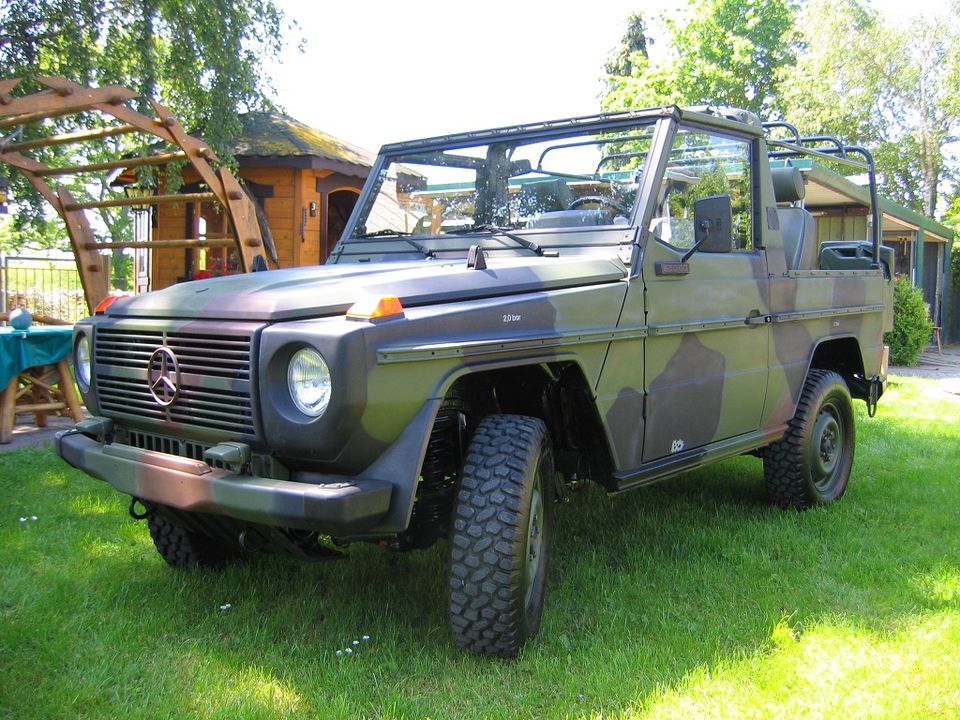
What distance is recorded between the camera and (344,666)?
10.1 feet

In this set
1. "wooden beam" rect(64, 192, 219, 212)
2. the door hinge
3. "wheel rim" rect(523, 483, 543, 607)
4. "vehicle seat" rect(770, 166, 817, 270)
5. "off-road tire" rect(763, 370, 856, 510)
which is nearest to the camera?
"wheel rim" rect(523, 483, 543, 607)

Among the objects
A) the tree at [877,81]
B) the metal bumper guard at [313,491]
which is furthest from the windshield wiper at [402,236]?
the tree at [877,81]

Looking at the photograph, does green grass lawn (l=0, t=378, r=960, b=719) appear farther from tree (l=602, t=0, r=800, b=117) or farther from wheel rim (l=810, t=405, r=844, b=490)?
tree (l=602, t=0, r=800, b=117)

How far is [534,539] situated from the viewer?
3350mm

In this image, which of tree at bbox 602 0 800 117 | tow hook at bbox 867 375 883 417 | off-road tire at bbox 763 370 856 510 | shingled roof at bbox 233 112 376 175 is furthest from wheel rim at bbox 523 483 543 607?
tree at bbox 602 0 800 117

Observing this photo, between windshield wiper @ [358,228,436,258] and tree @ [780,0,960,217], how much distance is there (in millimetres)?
27999

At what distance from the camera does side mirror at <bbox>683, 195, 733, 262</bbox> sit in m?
3.87

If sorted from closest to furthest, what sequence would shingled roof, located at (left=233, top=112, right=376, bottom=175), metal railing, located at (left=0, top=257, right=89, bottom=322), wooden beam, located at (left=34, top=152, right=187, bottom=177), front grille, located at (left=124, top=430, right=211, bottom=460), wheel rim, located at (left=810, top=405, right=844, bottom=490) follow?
front grille, located at (left=124, top=430, right=211, bottom=460) → wheel rim, located at (left=810, top=405, right=844, bottom=490) → wooden beam, located at (left=34, top=152, right=187, bottom=177) → shingled roof, located at (left=233, top=112, right=376, bottom=175) → metal railing, located at (left=0, top=257, right=89, bottom=322)

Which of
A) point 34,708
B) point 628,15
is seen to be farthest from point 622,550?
point 628,15

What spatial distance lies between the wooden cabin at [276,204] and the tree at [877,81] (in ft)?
66.1

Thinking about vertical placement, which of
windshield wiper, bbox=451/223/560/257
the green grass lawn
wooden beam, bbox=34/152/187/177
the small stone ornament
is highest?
wooden beam, bbox=34/152/187/177

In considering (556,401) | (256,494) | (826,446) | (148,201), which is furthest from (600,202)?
(148,201)

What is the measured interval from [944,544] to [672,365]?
1.96m

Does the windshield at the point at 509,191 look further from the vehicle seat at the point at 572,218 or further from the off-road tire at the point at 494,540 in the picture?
the off-road tire at the point at 494,540
